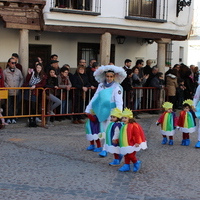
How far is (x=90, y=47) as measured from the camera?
18.7m

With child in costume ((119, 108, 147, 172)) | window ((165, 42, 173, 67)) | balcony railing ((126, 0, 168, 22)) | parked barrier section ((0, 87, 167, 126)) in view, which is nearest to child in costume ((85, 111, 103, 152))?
child in costume ((119, 108, 147, 172))

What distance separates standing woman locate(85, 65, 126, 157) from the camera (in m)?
8.80

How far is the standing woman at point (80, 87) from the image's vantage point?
13.6 meters

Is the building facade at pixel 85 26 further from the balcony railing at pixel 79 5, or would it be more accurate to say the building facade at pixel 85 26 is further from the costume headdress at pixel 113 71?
the costume headdress at pixel 113 71

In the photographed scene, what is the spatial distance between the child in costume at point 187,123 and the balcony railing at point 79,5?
607cm

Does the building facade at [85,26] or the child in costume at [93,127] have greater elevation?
the building facade at [85,26]

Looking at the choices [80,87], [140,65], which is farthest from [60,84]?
[140,65]

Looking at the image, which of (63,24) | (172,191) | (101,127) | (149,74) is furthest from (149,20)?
(172,191)

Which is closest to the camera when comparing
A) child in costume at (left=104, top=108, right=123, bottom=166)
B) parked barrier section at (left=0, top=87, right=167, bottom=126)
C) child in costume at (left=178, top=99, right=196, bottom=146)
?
child in costume at (left=104, top=108, right=123, bottom=166)

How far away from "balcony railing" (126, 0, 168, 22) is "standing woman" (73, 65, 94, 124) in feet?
13.5

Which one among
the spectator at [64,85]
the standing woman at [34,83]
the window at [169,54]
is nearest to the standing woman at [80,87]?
the spectator at [64,85]

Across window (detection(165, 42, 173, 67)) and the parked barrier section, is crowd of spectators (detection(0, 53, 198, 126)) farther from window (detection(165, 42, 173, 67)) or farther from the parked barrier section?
window (detection(165, 42, 173, 67))

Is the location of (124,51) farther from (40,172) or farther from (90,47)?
(40,172)

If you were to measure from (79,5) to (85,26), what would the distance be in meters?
0.85
